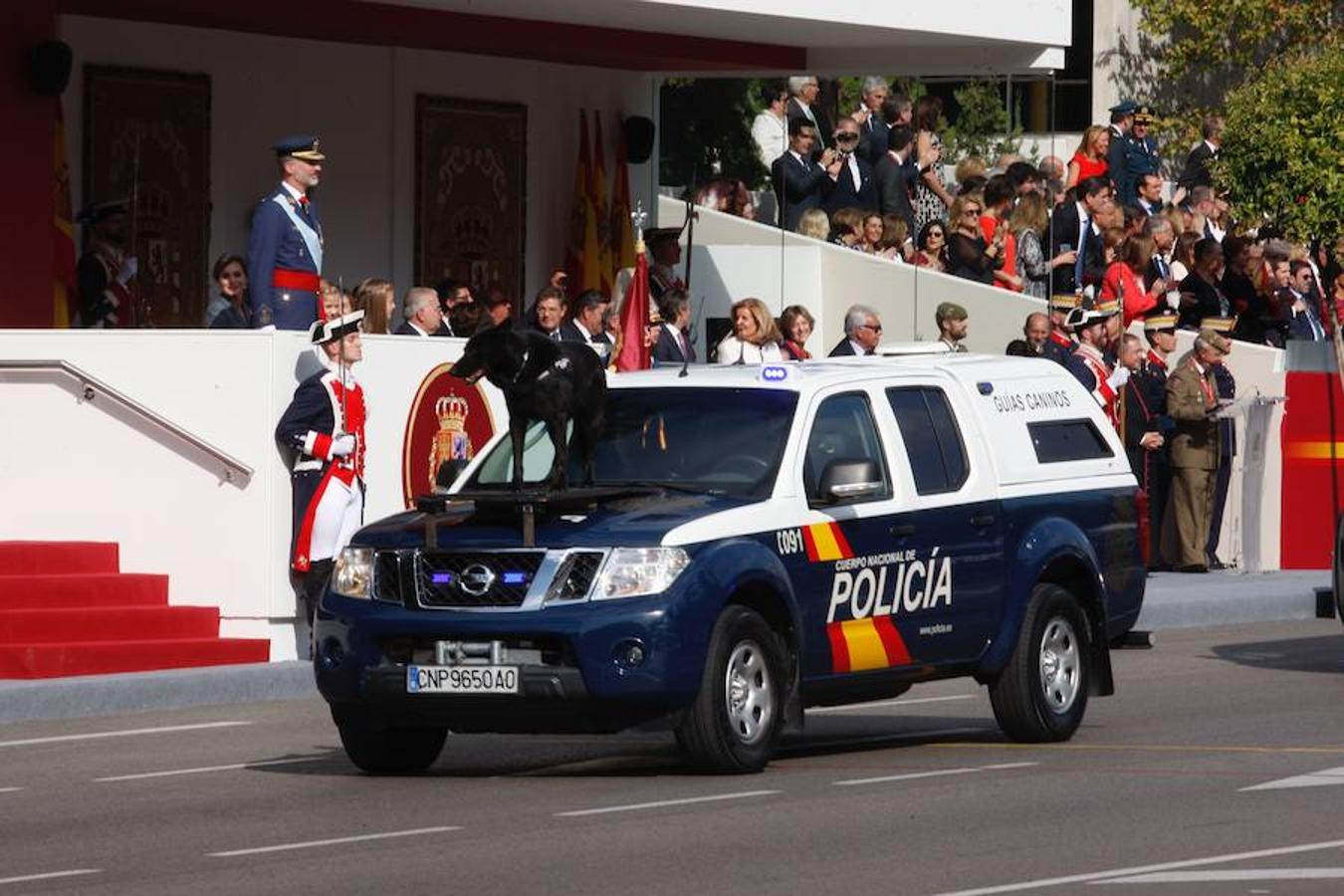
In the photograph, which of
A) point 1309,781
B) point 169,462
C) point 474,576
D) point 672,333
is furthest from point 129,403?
point 1309,781

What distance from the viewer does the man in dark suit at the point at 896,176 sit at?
2988 cm

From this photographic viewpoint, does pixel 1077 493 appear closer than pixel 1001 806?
No

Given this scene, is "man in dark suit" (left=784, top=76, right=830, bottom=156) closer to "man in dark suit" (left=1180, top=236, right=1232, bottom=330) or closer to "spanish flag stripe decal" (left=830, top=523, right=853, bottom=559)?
"man in dark suit" (left=1180, top=236, right=1232, bottom=330)

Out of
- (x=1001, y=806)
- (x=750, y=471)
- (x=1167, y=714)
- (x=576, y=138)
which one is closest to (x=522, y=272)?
(x=576, y=138)

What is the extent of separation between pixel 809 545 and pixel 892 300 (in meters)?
15.1

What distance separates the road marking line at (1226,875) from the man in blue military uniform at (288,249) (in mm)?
10615

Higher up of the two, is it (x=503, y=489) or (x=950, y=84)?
(x=950, y=84)

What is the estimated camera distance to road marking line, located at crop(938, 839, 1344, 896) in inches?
416

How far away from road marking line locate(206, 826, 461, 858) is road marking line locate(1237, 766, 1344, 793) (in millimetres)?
3435

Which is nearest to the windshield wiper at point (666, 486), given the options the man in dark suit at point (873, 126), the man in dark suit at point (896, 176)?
the man in dark suit at point (896, 176)

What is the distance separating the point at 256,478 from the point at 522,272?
30.0ft

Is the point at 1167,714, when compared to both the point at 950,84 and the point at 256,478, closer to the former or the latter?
the point at 256,478

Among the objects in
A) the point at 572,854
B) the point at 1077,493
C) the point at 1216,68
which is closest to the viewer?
the point at 572,854

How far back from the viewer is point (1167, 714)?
56.1 feet
